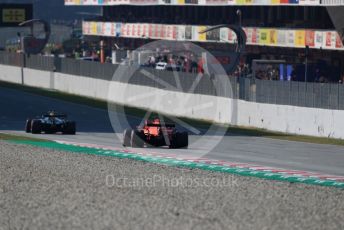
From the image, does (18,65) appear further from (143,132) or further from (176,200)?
(176,200)

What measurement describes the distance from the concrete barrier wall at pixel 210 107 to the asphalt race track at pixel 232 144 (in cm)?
251

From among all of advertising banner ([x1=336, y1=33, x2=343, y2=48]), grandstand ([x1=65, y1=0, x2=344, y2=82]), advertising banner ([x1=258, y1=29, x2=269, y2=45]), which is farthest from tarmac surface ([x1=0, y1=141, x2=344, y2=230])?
advertising banner ([x1=258, y1=29, x2=269, y2=45])

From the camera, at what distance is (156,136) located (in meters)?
35.2

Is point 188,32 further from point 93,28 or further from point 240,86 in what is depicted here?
point 240,86

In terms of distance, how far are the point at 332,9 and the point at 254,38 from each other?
1239cm

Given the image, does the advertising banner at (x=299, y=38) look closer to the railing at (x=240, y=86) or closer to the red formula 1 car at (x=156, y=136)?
the railing at (x=240, y=86)

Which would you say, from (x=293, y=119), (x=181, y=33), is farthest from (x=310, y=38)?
(x=293, y=119)

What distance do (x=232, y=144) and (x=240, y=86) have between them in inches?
414

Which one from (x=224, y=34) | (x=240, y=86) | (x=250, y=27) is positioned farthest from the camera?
(x=224, y=34)

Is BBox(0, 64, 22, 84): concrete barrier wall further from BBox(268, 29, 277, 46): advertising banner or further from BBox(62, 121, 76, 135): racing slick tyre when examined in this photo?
BBox(62, 121, 76, 135): racing slick tyre

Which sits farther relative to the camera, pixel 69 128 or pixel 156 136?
pixel 69 128

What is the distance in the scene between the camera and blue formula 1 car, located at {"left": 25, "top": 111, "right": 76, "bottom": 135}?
42781 mm

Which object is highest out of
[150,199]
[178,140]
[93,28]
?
[93,28]

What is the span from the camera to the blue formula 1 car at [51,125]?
140ft
